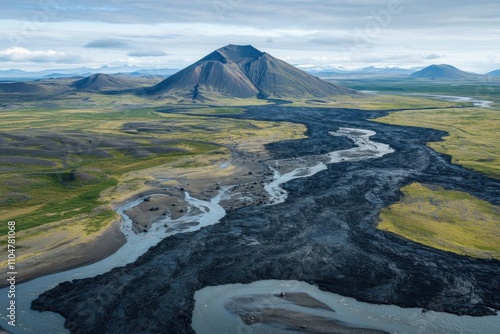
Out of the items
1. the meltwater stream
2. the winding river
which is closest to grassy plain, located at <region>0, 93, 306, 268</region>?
the meltwater stream

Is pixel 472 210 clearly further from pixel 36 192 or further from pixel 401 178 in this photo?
pixel 36 192

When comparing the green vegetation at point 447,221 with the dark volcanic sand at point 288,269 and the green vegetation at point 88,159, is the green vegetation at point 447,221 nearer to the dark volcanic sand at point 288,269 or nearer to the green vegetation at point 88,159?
the dark volcanic sand at point 288,269

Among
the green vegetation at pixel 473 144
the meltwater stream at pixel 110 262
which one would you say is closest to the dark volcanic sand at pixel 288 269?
the meltwater stream at pixel 110 262

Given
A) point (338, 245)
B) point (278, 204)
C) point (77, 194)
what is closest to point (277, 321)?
point (338, 245)

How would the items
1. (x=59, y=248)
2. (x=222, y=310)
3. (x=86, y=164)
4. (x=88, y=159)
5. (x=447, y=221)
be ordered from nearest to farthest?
(x=222, y=310) < (x=59, y=248) < (x=447, y=221) < (x=86, y=164) < (x=88, y=159)

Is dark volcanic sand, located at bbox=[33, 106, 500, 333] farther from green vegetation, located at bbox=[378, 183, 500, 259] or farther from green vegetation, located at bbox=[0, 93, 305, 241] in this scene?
green vegetation, located at bbox=[0, 93, 305, 241]

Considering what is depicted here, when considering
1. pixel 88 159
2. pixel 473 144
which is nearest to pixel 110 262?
pixel 88 159

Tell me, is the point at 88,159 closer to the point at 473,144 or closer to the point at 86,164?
the point at 86,164
